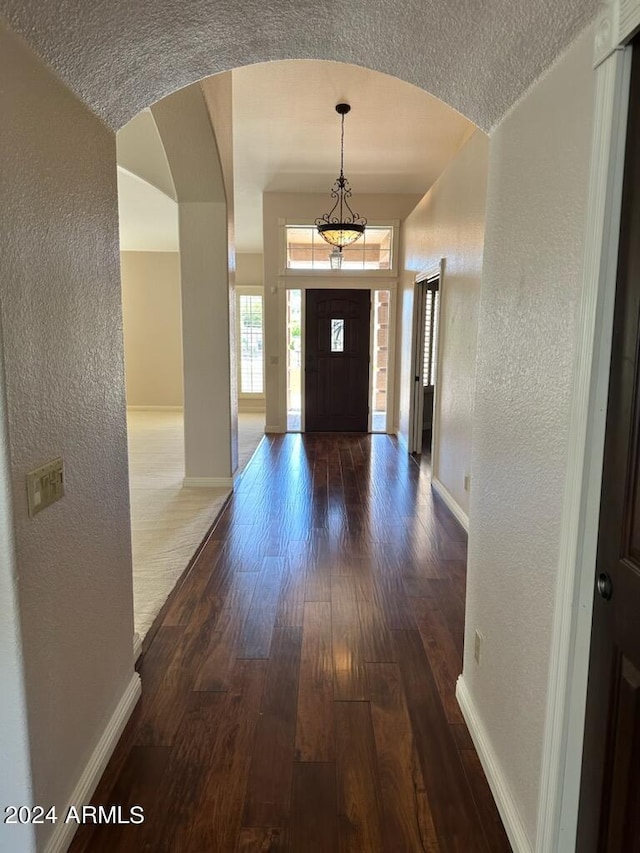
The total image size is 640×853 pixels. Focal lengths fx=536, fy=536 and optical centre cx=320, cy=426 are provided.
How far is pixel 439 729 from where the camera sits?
1931 millimetres

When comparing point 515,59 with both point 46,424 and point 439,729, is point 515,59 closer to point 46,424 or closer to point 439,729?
point 46,424

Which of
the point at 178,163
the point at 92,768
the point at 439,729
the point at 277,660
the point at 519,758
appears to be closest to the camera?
the point at 519,758

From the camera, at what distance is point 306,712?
2018 mm

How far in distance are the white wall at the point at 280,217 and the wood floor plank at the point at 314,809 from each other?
6.29 m

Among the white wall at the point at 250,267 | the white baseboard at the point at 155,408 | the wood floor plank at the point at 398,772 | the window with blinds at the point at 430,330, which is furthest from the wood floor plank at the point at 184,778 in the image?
the white wall at the point at 250,267

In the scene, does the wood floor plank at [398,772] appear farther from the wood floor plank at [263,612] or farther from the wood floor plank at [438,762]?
the wood floor plank at [263,612]

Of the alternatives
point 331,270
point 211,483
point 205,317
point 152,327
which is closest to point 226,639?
point 211,483

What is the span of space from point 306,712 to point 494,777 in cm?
69

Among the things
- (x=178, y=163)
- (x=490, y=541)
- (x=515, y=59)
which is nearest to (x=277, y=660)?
(x=490, y=541)

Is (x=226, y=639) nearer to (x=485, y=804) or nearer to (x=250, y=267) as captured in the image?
(x=485, y=804)

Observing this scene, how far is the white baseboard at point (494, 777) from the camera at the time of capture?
1447 mm

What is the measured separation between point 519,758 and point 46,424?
1566 millimetres

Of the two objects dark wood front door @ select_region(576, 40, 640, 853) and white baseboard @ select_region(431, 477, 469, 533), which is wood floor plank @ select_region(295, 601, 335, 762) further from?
white baseboard @ select_region(431, 477, 469, 533)

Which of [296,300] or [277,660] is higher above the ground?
[296,300]
